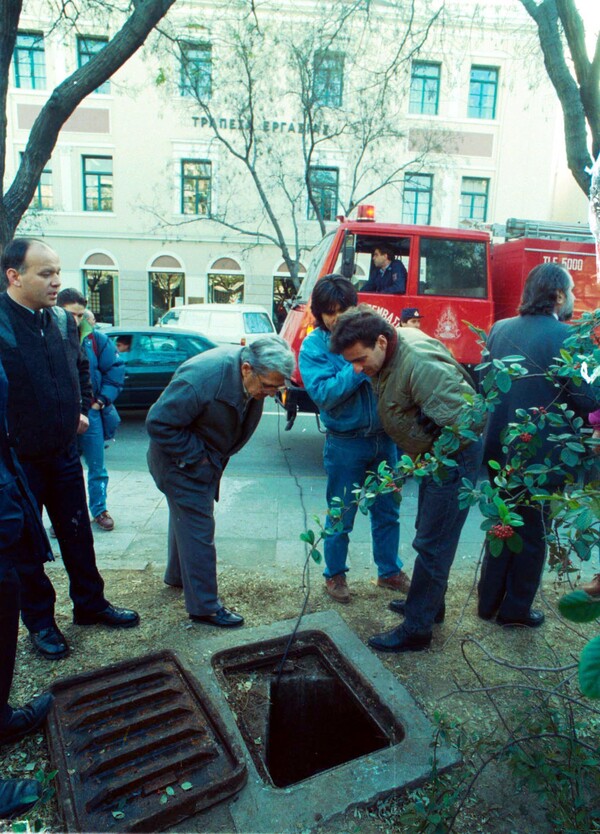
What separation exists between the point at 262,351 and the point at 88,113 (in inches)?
820

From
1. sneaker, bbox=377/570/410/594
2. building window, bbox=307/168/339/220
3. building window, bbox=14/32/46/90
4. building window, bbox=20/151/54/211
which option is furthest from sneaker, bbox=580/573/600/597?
building window, bbox=14/32/46/90

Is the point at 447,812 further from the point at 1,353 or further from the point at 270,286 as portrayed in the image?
the point at 270,286

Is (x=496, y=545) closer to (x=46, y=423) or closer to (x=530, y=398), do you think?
(x=530, y=398)

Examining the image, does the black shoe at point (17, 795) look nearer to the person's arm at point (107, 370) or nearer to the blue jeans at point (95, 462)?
the blue jeans at point (95, 462)

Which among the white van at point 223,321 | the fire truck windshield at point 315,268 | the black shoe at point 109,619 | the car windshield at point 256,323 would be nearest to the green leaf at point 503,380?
the black shoe at point 109,619

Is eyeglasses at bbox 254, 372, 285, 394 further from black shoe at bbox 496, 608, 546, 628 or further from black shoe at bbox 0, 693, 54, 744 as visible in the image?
black shoe at bbox 496, 608, 546, 628

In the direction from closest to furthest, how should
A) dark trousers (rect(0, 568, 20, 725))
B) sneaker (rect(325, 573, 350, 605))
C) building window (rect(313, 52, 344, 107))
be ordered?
dark trousers (rect(0, 568, 20, 725)) → sneaker (rect(325, 573, 350, 605)) → building window (rect(313, 52, 344, 107))

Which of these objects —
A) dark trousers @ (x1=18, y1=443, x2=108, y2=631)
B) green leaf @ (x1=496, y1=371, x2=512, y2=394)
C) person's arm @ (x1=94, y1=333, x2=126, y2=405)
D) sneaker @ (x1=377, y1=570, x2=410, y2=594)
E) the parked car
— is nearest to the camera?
→ green leaf @ (x1=496, y1=371, x2=512, y2=394)

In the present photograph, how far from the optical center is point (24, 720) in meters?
2.16

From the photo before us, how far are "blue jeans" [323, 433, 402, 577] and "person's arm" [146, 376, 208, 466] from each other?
823mm

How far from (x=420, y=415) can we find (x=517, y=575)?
1069 mm

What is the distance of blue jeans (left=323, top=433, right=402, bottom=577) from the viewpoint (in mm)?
3166

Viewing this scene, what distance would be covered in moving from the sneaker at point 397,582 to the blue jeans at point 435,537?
0.61 m

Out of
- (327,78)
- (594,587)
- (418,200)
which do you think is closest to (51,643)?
(594,587)
